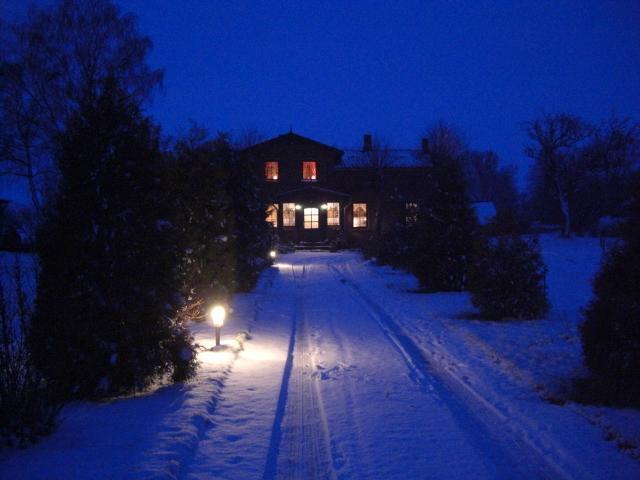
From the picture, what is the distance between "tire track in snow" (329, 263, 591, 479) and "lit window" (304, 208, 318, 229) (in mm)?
30509

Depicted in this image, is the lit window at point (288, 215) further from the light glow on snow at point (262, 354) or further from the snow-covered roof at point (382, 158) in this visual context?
the light glow on snow at point (262, 354)

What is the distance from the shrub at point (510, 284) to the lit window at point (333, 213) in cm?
2921

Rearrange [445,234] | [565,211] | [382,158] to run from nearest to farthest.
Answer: [445,234]
[565,211]
[382,158]

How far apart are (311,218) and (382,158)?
7312 mm

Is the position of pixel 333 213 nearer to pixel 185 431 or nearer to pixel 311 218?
pixel 311 218

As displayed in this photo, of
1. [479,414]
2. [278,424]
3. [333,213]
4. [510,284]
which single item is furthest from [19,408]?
[333,213]

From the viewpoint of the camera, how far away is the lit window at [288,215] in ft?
133

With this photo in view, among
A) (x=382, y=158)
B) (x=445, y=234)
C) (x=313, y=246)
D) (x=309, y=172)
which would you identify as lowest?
(x=313, y=246)

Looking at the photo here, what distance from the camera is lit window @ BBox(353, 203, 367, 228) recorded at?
139 ft

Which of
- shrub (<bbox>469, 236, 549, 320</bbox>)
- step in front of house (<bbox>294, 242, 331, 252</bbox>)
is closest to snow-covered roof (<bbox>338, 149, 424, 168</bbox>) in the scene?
step in front of house (<bbox>294, 242, 331, 252</bbox>)

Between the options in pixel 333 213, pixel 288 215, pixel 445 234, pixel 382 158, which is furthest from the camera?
pixel 382 158

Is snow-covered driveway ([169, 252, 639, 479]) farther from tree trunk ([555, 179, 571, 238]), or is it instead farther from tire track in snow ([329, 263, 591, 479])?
tree trunk ([555, 179, 571, 238])

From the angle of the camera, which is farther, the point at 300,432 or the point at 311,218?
the point at 311,218

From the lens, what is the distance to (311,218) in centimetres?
4078
